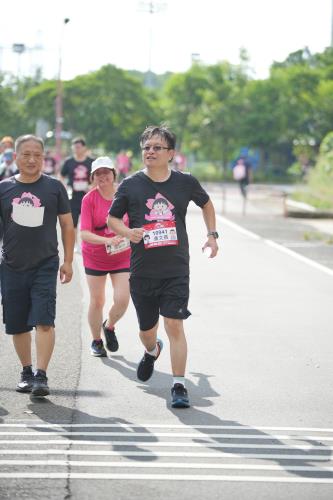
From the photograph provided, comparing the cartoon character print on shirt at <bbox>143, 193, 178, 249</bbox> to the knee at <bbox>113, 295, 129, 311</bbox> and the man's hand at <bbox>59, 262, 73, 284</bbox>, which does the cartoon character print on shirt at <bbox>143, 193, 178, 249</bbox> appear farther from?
the knee at <bbox>113, 295, 129, 311</bbox>

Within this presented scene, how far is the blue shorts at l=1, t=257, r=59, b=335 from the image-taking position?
331 inches

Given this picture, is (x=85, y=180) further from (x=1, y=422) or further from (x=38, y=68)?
(x=38, y=68)

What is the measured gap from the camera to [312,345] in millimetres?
10938

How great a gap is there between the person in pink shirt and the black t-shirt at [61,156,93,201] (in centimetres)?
947

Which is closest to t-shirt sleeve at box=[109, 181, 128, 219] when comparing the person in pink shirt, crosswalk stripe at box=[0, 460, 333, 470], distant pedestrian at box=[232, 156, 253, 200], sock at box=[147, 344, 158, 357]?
sock at box=[147, 344, 158, 357]

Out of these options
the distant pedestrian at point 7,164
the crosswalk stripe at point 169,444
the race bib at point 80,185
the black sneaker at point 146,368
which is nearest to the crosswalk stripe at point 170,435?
the crosswalk stripe at point 169,444

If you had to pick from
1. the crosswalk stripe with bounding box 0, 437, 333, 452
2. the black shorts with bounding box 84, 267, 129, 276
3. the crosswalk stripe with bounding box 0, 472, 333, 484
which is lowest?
the crosswalk stripe with bounding box 0, 437, 333, 452

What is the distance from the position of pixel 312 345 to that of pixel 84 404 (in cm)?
325

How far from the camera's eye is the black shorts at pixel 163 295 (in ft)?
27.4

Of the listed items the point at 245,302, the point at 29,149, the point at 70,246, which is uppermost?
the point at 29,149

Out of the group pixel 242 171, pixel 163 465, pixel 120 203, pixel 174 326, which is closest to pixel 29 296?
pixel 120 203

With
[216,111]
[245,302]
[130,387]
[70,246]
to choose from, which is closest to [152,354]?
[130,387]

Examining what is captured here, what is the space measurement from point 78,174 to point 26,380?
11.5m

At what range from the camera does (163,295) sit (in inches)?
332
